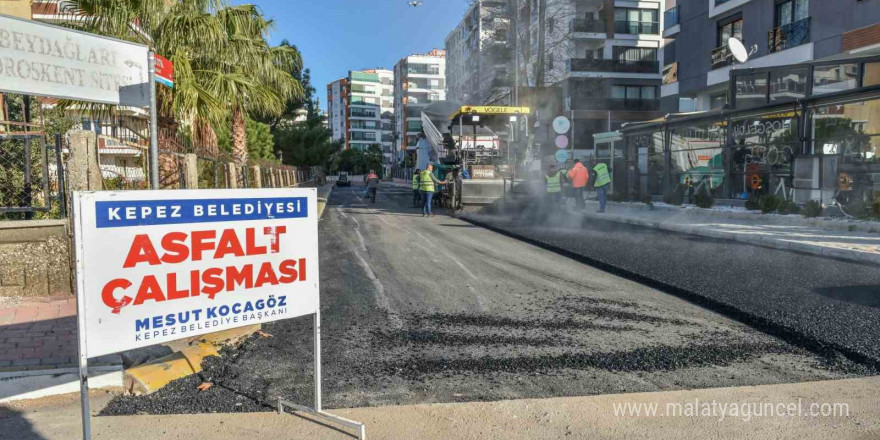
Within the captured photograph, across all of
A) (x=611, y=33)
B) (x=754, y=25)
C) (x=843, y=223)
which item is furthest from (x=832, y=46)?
(x=611, y=33)

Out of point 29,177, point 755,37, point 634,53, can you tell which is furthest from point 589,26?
point 29,177

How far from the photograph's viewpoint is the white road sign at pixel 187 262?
3.08m

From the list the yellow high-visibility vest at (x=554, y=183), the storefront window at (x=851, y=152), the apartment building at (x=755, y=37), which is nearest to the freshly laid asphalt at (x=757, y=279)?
the storefront window at (x=851, y=152)

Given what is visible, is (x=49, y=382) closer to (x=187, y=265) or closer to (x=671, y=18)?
(x=187, y=265)

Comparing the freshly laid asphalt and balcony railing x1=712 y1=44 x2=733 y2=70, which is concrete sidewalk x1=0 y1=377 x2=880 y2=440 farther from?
balcony railing x1=712 y1=44 x2=733 y2=70

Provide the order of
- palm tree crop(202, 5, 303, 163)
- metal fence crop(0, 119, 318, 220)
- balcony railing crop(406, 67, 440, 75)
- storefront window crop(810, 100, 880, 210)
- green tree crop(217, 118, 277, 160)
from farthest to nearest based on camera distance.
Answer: balcony railing crop(406, 67, 440, 75)
green tree crop(217, 118, 277, 160)
storefront window crop(810, 100, 880, 210)
palm tree crop(202, 5, 303, 163)
metal fence crop(0, 119, 318, 220)

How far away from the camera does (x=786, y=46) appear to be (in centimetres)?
2375

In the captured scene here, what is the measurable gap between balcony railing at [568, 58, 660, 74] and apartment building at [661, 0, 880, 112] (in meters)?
12.5

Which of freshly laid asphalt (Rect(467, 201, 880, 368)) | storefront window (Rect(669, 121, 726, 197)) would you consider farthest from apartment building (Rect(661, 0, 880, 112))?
freshly laid asphalt (Rect(467, 201, 880, 368))

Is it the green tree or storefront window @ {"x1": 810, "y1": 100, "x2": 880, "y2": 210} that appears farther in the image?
the green tree

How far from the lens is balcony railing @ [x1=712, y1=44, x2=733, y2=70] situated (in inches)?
→ 1056

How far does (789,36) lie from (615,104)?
85.4 ft

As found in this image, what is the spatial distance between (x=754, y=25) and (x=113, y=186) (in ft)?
86.0

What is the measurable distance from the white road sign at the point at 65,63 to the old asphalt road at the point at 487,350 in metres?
2.63
